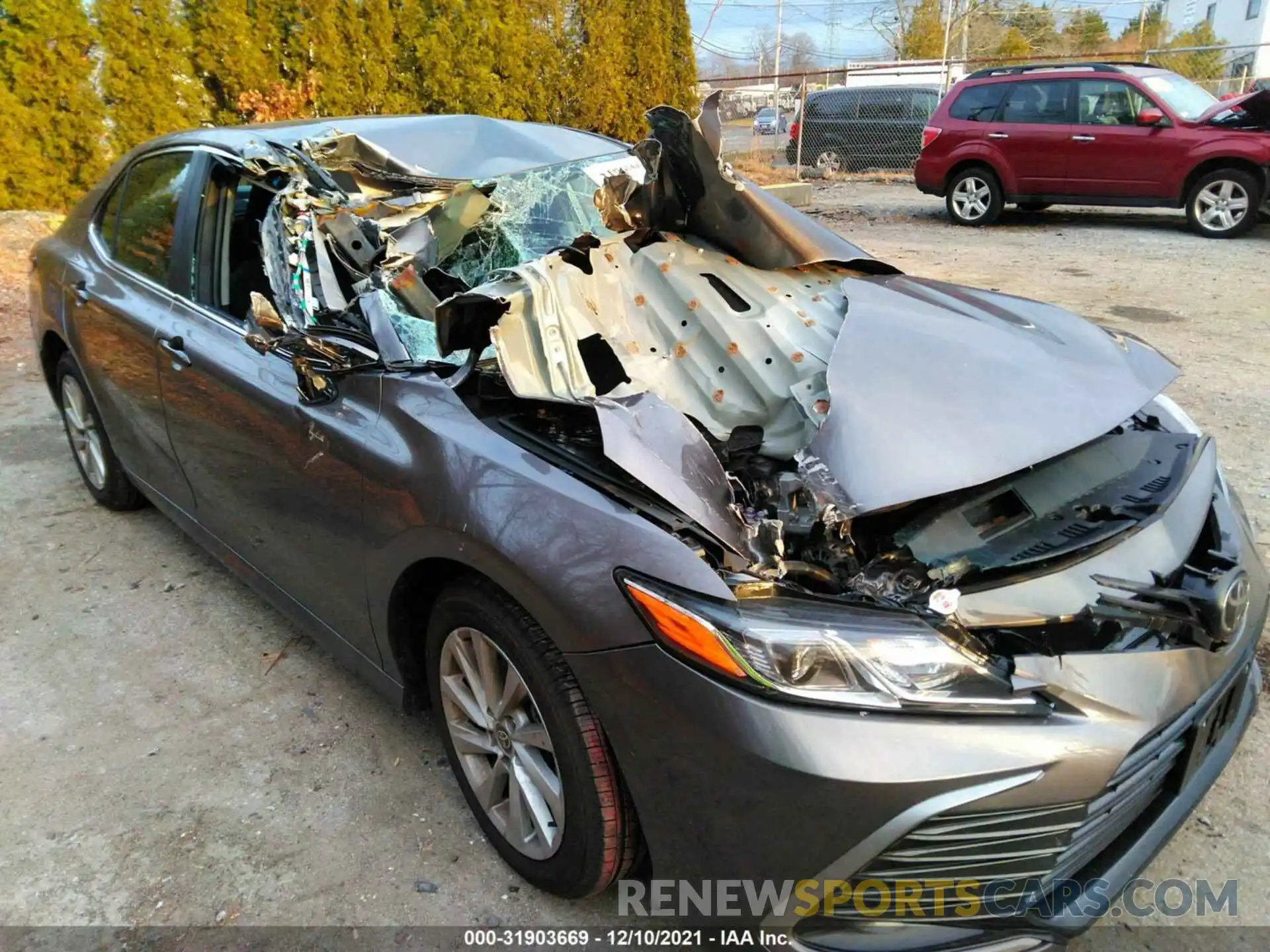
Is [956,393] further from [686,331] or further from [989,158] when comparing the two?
[989,158]

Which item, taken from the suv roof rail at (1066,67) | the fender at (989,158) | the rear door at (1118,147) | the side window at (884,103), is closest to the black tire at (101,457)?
the fender at (989,158)

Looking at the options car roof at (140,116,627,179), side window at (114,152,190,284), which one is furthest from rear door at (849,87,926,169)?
side window at (114,152,190,284)

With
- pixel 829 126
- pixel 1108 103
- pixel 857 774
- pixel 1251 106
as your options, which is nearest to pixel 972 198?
pixel 1108 103

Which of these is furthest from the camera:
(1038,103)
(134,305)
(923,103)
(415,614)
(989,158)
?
(923,103)

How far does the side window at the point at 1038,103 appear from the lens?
10828 millimetres

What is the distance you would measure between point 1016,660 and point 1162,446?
1114 millimetres

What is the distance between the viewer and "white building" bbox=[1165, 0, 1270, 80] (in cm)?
3847

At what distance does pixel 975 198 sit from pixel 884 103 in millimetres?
5444

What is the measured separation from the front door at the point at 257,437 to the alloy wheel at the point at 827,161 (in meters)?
15.0

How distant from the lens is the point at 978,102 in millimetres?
11414

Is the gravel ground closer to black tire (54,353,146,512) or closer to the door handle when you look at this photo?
black tire (54,353,146,512)

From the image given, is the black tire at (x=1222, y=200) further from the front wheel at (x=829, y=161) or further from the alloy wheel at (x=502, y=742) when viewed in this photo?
the alloy wheel at (x=502, y=742)

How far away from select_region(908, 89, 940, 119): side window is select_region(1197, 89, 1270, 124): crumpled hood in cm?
629

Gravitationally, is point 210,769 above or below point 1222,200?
below
